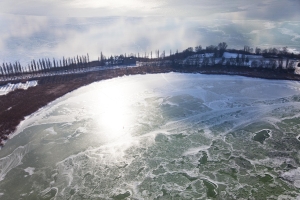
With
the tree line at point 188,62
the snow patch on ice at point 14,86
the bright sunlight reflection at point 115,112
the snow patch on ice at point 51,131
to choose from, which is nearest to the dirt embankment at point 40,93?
the snow patch on ice at point 14,86

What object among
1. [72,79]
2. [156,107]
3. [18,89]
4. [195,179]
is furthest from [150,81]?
[195,179]

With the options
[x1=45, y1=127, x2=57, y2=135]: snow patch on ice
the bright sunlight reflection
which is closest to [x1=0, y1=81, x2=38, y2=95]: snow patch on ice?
the bright sunlight reflection

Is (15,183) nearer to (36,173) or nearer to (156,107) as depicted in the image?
(36,173)

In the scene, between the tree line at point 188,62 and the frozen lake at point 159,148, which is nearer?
the frozen lake at point 159,148

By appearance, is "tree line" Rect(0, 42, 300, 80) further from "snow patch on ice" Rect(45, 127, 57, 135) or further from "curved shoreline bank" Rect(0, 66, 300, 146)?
"snow patch on ice" Rect(45, 127, 57, 135)

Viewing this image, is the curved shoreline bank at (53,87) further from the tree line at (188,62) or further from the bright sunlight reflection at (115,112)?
the bright sunlight reflection at (115,112)

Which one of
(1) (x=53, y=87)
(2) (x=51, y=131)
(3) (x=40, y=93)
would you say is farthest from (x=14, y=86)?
(2) (x=51, y=131)
